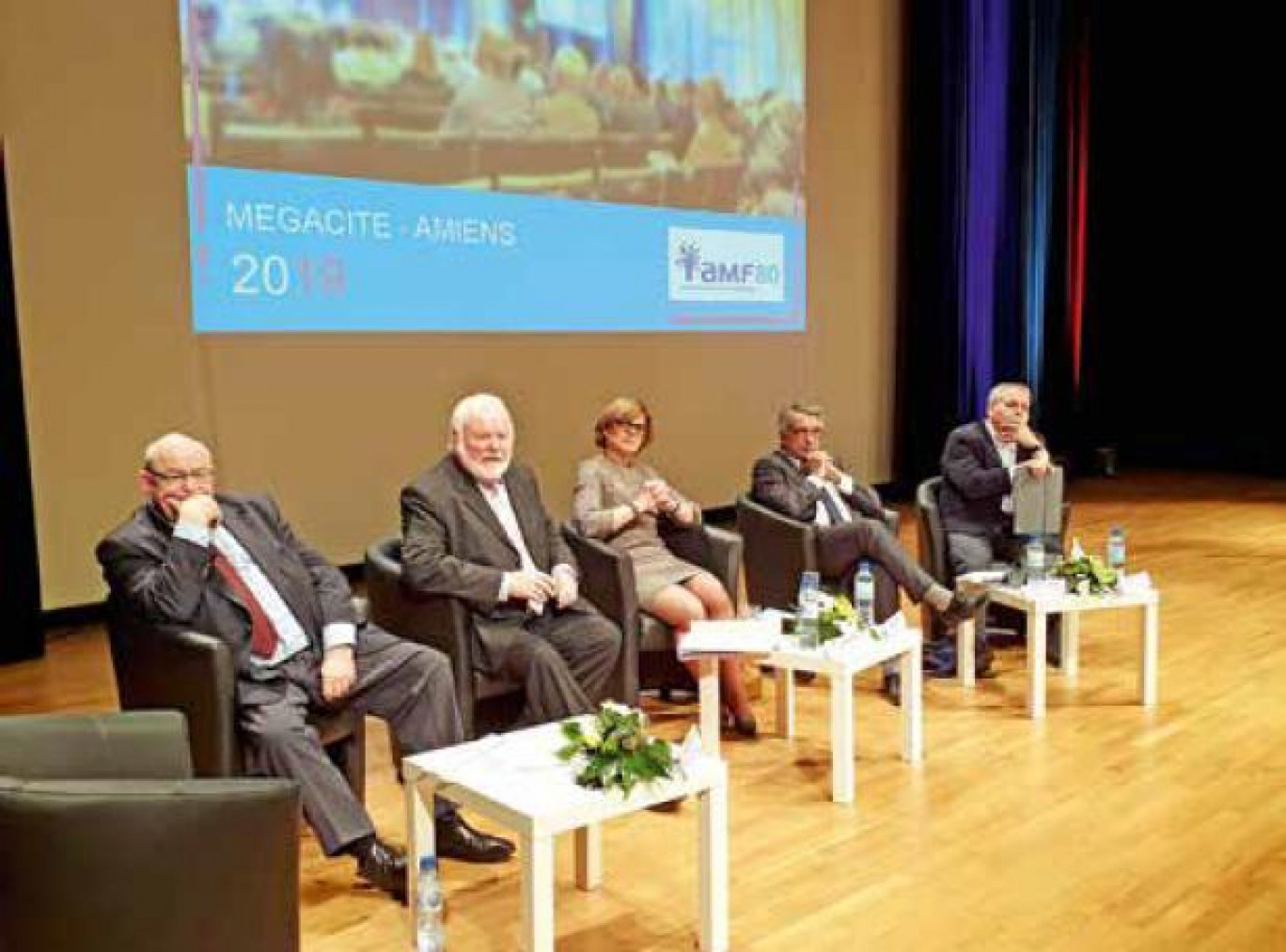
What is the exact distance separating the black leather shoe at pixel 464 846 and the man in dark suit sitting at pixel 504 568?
382 mm

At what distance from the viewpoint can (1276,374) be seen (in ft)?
38.4

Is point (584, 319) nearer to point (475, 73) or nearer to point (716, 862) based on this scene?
point (475, 73)

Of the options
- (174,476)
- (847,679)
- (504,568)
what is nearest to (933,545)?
(847,679)

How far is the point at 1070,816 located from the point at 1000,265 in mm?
7134

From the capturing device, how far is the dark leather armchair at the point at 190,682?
116 inches

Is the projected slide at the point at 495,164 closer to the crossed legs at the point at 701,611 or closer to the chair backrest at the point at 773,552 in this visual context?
the chair backrest at the point at 773,552

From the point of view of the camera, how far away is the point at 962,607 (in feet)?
15.0

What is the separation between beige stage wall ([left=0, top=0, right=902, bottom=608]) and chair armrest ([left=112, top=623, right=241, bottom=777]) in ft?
9.05

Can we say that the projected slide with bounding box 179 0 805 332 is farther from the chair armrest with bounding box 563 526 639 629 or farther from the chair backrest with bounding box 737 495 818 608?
the chair armrest with bounding box 563 526 639 629

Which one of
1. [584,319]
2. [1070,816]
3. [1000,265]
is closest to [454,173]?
[584,319]

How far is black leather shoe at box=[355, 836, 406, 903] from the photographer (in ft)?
9.82

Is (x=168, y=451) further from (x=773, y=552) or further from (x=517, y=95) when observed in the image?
(x=517, y=95)

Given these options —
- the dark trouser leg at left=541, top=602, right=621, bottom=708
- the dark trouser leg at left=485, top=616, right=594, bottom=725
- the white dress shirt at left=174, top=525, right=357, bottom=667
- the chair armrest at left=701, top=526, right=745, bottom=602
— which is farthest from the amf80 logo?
the white dress shirt at left=174, top=525, right=357, bottom=667

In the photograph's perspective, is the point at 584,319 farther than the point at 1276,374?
No
